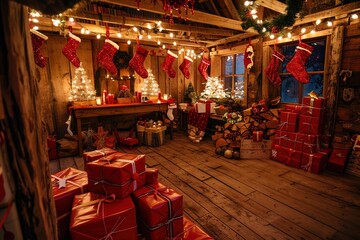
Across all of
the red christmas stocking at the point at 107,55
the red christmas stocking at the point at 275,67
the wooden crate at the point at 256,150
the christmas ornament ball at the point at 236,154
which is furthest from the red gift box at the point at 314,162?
the red christmas stocking at the point at 107,55

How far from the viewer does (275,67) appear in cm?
423

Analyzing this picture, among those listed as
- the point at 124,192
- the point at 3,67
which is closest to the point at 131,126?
the point at 124,192

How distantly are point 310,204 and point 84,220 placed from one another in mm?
2542

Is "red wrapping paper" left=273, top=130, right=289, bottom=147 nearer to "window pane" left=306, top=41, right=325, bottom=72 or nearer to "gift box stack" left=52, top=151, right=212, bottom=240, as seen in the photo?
"window pane" left=306, top=41, right=325, bottom=72

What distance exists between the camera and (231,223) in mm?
2254

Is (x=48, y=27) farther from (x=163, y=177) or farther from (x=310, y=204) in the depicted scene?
(x=310, y=204)

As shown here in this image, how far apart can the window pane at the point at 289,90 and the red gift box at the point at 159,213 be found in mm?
3734

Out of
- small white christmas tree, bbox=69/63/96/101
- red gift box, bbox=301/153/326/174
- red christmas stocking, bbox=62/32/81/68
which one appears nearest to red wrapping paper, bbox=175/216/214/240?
red gift box, bbox=301/153/326/174

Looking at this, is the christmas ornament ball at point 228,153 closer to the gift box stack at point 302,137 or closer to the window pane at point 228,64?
the gift box stack at point 302,137

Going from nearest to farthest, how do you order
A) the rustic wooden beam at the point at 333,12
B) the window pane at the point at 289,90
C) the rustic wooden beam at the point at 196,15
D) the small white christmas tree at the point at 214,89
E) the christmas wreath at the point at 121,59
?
the rustic wooden beam at the point at 196,15, the rustic wooden beam at the point at 333,12, the window pane at the point at 289,90, the christmas wreath at the point at 121,59, the small white christmas tree at the point at 214,89

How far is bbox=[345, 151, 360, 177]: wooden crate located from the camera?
10.8 feet

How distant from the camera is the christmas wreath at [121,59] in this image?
528cm

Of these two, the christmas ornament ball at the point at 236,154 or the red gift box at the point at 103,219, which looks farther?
the christmas ornament ball at the point at 236,154

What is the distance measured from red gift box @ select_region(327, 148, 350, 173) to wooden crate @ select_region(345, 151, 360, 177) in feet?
0.22
